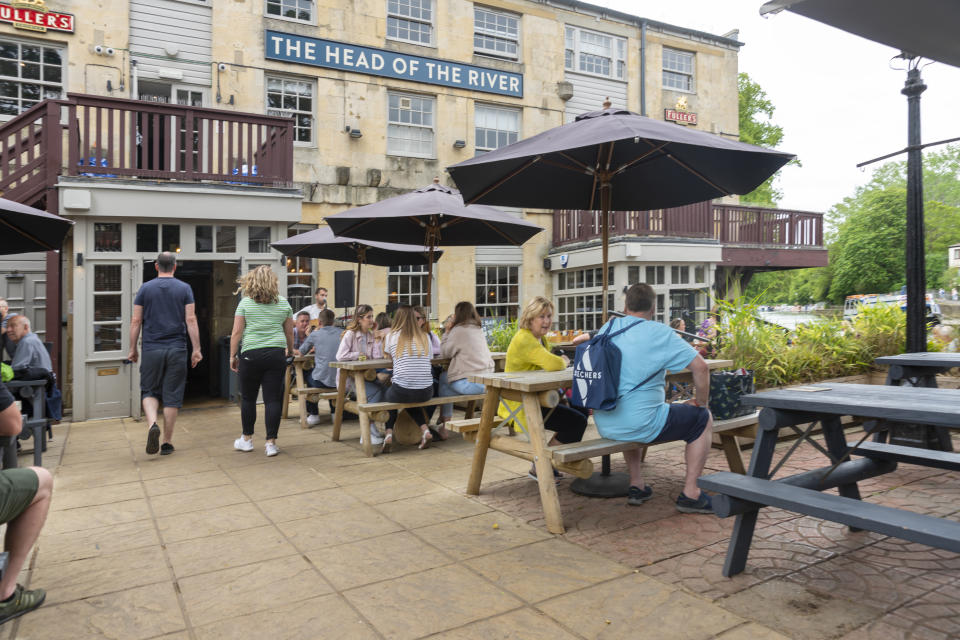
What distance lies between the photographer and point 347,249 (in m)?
9.75

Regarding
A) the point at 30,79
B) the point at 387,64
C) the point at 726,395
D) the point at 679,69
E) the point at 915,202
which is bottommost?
the point at 726,395

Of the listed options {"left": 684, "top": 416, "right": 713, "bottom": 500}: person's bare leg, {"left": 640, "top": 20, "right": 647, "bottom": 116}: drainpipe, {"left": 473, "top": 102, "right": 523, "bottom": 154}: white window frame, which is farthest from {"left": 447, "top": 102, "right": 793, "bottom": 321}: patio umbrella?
{"left": 640, "top": 20, "right": 647, "bottom": 116}: drainpipe

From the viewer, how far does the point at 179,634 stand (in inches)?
99.7

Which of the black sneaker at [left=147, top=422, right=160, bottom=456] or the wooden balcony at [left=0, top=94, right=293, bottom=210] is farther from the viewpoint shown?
the wooden balcony at [left=0, top=94, right=293, bottom=210]

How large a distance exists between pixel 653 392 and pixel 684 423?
0.31 m

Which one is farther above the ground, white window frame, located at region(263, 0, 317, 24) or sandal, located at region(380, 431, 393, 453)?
white window frame, located at region(263, 0, 317, 24)

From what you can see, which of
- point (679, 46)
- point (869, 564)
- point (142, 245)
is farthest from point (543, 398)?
point (679, 46)

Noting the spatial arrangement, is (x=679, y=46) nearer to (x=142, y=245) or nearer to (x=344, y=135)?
(x=344, y=135)

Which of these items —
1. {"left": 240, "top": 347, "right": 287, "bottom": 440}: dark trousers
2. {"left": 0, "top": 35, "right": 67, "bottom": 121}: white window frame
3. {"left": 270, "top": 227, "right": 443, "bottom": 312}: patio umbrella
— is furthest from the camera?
{"left": 0, "top": 35, "right": 67, "bottom": 121}: white window frame

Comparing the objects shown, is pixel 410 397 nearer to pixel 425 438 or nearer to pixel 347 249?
pixel 425 438

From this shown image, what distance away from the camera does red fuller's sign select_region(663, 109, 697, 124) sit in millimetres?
17359

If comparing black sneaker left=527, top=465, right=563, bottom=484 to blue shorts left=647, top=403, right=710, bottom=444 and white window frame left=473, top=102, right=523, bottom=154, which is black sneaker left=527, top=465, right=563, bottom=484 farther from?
white window frame left=473, top=102, right=523, bottom=154

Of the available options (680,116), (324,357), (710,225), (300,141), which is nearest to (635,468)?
(324,357)

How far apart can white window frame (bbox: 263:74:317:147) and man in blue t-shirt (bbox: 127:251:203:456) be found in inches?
283
